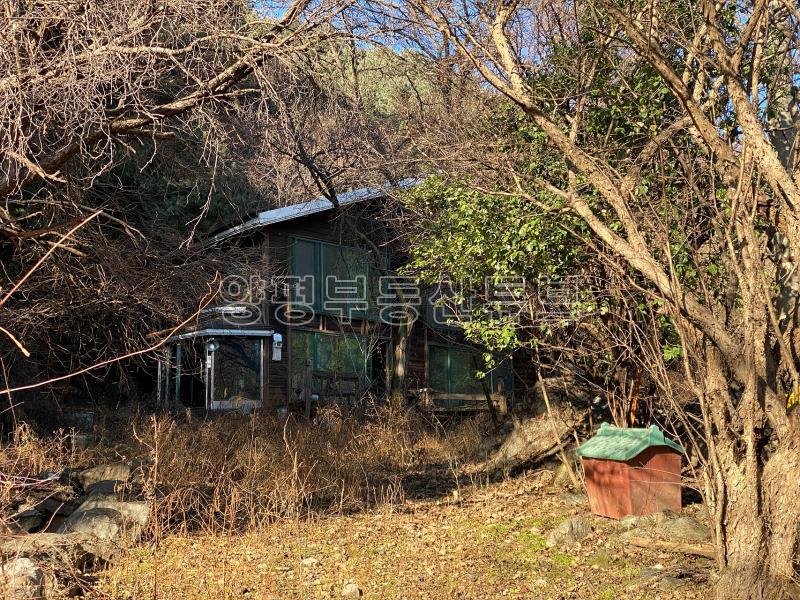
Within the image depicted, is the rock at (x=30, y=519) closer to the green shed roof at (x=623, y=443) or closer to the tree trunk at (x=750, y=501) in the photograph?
the green shed roof at (x=623, y=443)

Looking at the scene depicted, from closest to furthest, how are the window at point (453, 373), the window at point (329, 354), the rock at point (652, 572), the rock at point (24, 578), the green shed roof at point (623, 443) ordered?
the rock at point (24, 578), the rock at point (652, 572), the green shed roof at point (623, 443), the window at point (329, 354), the window at point (453, 373)

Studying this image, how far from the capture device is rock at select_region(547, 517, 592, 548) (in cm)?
850

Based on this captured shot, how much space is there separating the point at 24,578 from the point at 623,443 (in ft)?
19.8

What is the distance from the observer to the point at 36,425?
537 inches

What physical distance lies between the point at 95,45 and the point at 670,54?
622 centimetres

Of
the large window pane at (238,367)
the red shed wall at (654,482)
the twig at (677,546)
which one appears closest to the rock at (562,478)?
the red shed wall at (654,482)

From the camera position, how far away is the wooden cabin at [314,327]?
19.4 metres

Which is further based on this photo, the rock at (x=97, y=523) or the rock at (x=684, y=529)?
the rock at (x=97, y=523)

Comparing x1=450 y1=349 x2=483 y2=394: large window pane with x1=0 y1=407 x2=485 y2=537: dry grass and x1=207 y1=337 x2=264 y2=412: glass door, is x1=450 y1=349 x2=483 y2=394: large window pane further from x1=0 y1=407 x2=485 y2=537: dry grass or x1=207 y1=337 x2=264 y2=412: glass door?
x1=0 y1=407 x2=485 y2=537: dry grass

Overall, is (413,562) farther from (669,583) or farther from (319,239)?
(319,239)

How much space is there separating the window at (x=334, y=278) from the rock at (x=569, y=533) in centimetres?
1243

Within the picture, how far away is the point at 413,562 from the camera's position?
801cm

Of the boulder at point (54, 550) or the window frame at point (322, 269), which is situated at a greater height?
the window frame at point (322, 269)

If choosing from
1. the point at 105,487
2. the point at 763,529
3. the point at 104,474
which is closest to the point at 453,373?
the point at 104,474
